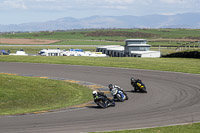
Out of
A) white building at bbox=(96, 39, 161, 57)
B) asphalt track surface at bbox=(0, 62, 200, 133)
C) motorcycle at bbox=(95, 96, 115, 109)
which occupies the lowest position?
asphalt track surface at bbox=(0, 62, 200, 133)

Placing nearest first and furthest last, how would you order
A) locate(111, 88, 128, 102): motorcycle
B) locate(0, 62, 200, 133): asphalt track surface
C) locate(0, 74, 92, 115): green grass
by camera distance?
locate(0, 62, 200, 133): asphalt track surface, locate(0, 74, 92, 115): green grass, locate(111, 88, 128, 102): motorcycle

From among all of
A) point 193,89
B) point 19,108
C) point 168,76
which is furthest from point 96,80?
point 19,108

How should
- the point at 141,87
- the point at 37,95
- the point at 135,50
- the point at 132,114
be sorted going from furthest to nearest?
the point at 135,50
the point at 141,87
the point at 37,95
the point at 132,114

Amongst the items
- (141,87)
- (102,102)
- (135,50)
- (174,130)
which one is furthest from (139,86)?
(135,50)

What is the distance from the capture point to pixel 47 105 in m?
24.7

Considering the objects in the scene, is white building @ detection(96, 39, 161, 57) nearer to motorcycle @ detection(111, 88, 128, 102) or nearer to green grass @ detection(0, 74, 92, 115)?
green grass @ detection(0, 74, 92, 115)

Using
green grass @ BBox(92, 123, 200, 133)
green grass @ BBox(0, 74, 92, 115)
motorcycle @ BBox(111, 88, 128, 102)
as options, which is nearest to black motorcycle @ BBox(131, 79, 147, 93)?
motorcycle @ BBox(111, 88, 128, 102)

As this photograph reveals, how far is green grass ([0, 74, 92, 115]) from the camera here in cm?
2409

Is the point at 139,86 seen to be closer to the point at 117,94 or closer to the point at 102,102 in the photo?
the point at 117,94

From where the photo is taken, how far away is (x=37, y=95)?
2800 centimetres

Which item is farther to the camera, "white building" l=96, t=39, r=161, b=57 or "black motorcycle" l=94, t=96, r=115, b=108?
"white building" l=96, t=39, r=161, b=57

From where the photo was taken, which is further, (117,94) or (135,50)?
(135,50)

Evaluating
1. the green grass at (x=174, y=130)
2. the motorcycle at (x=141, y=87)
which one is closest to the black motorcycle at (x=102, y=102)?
the motorcycle at (x=141, y=87)

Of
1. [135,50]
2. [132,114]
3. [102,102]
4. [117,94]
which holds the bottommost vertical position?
[132,114]
